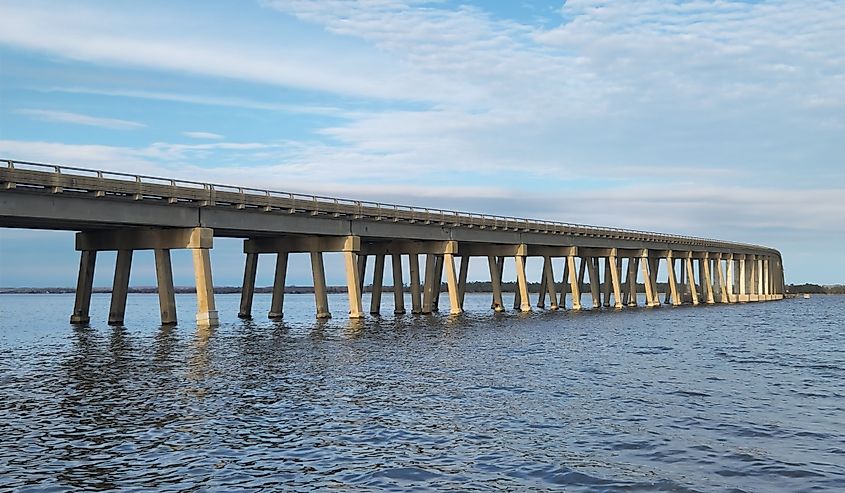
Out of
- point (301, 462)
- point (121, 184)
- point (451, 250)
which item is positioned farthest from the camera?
point (451, 250)

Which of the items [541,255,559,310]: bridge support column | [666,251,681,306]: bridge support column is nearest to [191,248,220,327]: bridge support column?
[541,255,559,310]: bridge support column

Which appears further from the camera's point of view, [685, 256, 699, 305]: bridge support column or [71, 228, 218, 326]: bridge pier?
[685, 256, 699, 305]: bridge support column

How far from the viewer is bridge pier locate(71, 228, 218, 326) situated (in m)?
58.3

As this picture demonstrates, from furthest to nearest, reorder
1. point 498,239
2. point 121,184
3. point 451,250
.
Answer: point 498,239
point 451,250
point 121,184

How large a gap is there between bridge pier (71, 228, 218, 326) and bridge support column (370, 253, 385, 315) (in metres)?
30.8

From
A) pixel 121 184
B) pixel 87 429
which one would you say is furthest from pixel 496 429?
pixel 121 184

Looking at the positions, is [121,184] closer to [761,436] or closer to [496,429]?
[496,429]

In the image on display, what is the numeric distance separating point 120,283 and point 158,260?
747 centimetres

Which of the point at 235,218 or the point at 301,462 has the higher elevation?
the point at 235,218

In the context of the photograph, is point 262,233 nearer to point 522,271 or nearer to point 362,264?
point 362,264

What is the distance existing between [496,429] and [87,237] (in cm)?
5221

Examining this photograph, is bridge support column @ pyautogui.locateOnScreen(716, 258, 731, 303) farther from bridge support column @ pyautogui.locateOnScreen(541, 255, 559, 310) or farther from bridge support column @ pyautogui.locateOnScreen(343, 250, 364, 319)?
bridge support column @ pyautogui.locateOnScreen(343, 250, 364, 319)

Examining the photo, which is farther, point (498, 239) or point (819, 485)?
point (498, 239)

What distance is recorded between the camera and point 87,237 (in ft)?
212
